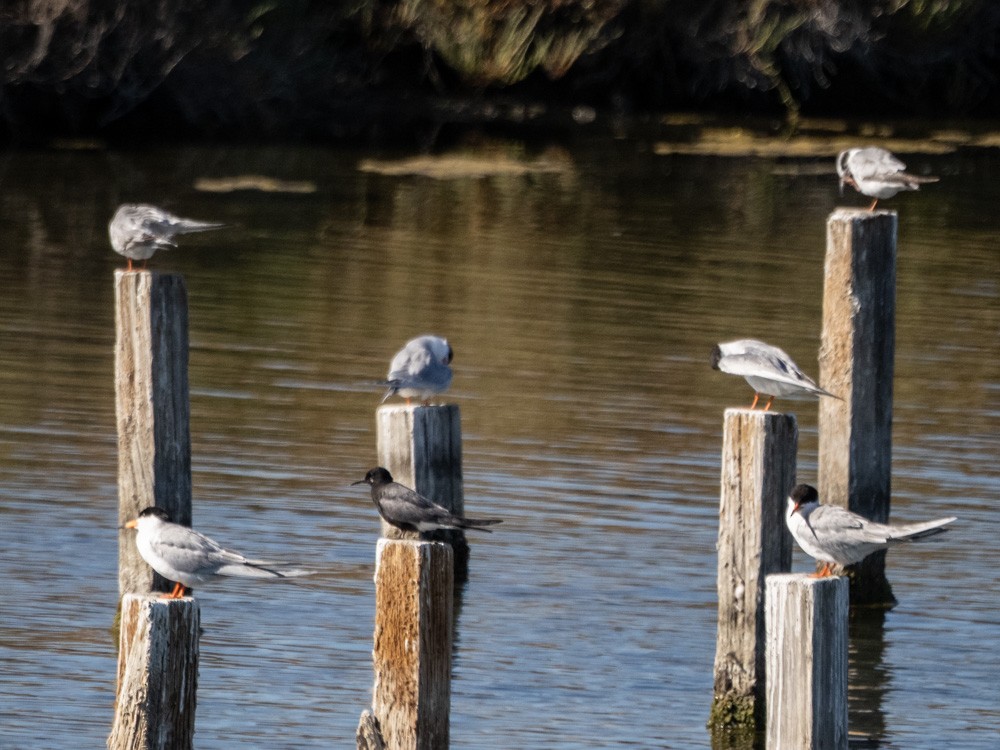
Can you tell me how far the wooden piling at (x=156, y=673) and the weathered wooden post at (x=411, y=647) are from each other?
517 mm

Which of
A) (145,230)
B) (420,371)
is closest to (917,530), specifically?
(420,371)

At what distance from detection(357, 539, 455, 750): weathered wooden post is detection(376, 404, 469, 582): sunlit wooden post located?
191 centimetres

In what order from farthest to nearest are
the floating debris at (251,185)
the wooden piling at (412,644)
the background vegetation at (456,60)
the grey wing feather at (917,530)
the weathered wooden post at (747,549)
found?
the background vegetation at (456,60)
the floating debris at (251,185)
the weathered wooden post at (747,549)
the grey wing feather at (917,530)
the wooden piling at (412,644)

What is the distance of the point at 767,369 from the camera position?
7.10 metres

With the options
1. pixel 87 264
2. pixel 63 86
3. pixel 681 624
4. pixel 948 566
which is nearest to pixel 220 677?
pixel 681 624

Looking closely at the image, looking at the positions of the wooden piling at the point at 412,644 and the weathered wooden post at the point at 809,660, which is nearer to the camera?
the weathered wooden post at the point at 809,660

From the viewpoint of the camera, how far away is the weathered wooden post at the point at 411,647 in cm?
557

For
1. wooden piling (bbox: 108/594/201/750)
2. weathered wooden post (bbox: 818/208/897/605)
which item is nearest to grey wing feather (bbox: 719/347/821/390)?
weathered wooden post (bbox: 818/208/897/605)

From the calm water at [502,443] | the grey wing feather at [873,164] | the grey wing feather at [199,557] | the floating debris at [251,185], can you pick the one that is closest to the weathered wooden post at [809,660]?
the calm water at [502,443]

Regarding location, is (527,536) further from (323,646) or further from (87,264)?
(87,264)

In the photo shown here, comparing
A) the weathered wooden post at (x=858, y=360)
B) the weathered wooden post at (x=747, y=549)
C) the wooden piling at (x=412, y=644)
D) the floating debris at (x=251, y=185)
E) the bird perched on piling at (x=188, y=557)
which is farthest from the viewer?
the floating debris at (x=251, y=185)

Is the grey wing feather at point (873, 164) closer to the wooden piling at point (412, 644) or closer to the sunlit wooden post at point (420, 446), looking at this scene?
the sunlit wooden post at point (420, 446)

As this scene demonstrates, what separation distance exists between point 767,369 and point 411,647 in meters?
2.09

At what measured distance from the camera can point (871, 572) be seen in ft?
27.1
